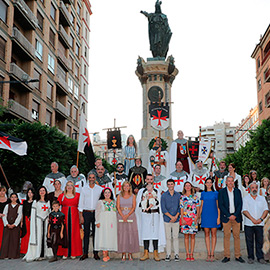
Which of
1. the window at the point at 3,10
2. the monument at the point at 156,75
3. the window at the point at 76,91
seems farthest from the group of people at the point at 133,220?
the window at the point at 76,91

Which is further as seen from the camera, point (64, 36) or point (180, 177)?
point (64, 36)

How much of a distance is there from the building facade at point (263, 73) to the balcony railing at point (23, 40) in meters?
25.7

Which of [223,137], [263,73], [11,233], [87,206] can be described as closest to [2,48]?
[11,233]

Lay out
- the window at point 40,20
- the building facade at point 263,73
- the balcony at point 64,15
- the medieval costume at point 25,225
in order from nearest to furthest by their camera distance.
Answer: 1. the medieval costume at point 25,225
2. the window at point 40,20
3. the balcony at point 64,15
4. the building facade at point 263,73

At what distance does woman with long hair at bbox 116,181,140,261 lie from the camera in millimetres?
8141

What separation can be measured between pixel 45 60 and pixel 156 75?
1162cm

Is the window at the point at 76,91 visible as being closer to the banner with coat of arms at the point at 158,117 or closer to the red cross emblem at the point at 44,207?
the banner with coat of arms at the point at 158,117

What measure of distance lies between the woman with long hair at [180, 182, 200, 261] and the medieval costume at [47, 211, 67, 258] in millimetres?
2682

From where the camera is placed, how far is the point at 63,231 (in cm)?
831

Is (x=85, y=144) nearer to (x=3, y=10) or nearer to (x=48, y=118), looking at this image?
(x=3, y=10)

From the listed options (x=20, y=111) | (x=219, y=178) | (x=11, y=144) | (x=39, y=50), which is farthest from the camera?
(x=39, y=50)

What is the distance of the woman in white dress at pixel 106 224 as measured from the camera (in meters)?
8.17

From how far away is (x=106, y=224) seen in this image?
8.26 metres

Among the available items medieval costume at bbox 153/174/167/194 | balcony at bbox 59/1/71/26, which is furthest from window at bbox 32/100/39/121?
medieval costume at bbox 153/174/167/194
